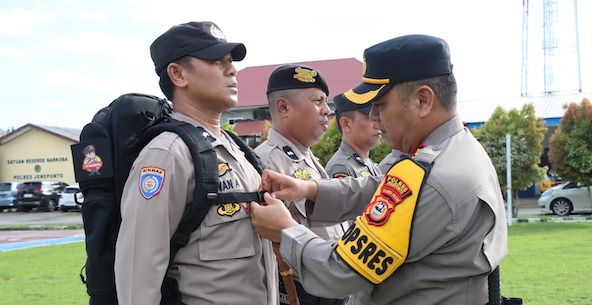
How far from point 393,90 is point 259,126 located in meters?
31.0

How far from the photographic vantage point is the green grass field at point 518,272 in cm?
659

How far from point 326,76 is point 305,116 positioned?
32.1m

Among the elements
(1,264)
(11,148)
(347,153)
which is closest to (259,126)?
Result: (11,148)

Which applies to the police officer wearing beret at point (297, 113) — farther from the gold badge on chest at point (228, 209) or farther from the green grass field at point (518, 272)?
the green grass field at point (518, 272)

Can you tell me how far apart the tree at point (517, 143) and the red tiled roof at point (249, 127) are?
15.1m

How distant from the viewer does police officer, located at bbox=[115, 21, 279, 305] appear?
2.09 metres

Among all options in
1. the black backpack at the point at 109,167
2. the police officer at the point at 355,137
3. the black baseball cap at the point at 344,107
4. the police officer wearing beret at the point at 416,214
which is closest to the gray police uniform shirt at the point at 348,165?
the police officer at the point at 355,137

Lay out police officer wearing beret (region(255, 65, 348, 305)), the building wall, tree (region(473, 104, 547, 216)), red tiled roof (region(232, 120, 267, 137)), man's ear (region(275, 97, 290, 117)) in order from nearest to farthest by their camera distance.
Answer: police officer wearing beret (region(255, 65, 348, 305)) → man's ear (region(275, 97, 290, 117)) → tree (region(473, 104, 547, 216)) → red tiled roof (region(232, 120, 267, 137)) → the building wall

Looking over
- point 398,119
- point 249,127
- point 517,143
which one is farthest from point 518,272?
point 249,127

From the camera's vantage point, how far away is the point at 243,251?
2.28 metres

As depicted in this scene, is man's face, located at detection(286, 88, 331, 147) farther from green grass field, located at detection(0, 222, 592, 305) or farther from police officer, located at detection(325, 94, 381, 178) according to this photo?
green grass field, located at detection(0, 222, 592, 305)

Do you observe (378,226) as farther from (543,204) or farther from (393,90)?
(543,204)

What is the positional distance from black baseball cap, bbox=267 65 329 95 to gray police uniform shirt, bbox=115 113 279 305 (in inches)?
64.9

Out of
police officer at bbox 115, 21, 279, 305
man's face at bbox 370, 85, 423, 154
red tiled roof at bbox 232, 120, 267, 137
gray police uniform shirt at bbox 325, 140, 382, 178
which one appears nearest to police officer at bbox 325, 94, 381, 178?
gray police uniform shirt at bbox 325, 140, 382, 178
